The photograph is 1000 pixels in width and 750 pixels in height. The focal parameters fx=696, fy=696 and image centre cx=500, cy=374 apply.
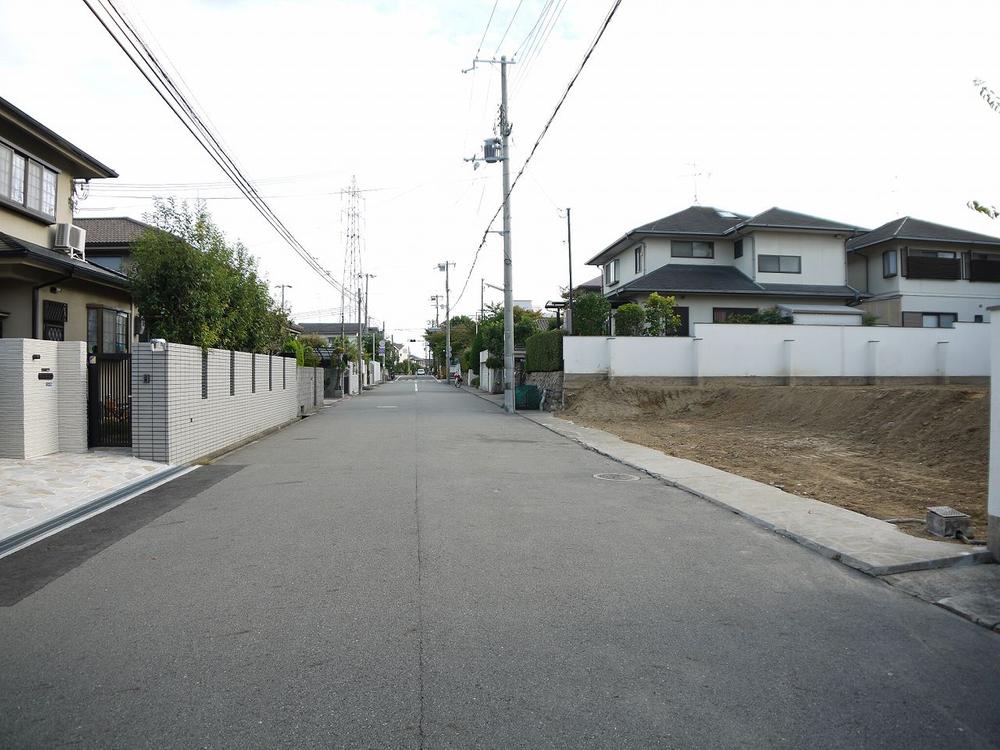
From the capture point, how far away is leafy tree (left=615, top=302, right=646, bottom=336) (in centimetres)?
2734

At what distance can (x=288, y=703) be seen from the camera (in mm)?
3469

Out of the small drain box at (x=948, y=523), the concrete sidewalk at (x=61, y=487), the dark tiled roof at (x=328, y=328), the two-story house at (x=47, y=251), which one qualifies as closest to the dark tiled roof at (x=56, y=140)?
the two-story house at (x=47, y=251)

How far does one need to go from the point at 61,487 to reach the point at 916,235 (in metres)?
34.8

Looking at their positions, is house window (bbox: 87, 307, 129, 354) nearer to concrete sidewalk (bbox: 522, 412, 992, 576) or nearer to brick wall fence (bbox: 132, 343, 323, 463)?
brick wall fence (bbox: 132, 343, 323, 463)

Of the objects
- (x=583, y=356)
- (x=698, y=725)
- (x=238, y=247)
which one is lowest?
(x=698, y=725)

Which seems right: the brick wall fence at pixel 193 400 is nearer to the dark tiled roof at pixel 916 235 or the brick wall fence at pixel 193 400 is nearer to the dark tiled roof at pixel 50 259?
the dark tiled roof at pixel 50 259

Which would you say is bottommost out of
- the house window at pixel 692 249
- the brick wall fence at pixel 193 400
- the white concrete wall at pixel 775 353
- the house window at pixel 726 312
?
the brick wall fence at pixel 193 400

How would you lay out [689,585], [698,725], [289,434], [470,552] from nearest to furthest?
[698,725] < [689,585] < [470,552] < [289,434]

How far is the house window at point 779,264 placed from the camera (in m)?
32.3

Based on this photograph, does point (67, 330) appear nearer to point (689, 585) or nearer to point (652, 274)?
point (689, 585)

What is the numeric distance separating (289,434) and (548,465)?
8.48m

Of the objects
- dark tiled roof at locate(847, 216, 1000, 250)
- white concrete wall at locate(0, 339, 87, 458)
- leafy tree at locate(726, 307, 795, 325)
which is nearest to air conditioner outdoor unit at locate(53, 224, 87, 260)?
white concrete wall at locate(0, 339, 87, 458)

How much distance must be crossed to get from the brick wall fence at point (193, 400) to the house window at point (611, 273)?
74.8 ft

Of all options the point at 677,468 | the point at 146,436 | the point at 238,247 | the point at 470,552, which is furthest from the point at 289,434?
the point at 470,552
